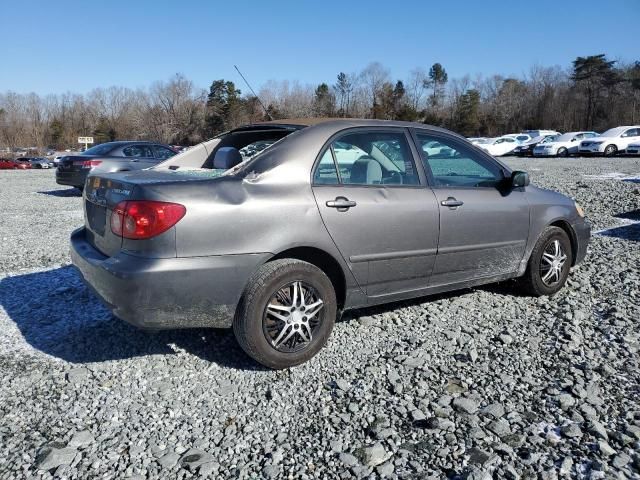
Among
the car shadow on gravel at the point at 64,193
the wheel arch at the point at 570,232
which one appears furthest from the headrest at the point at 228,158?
the car shadow on gravel at the point at 64,193

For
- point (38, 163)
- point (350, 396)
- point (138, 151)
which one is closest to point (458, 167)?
point (350, 396)

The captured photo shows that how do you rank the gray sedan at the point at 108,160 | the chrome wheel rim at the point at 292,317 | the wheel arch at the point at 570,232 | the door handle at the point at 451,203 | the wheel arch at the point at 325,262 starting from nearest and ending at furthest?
the chrome wheel rim at the point at 292,317 < the wheel arch at the point at 325,262 < the door handle at the point at 451,203 < the wheel arch at the point at 570,232 < the gray sedan at the point at 108,160

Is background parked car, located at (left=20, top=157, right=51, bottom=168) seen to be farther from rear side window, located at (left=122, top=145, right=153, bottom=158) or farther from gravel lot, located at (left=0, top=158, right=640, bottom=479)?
gravel lot, located at (left=0, top=158, right=640, bottom=479)

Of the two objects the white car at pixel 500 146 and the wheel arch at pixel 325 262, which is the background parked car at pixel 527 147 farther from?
the wheel arch at pixel 325 262

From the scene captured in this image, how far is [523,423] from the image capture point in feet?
9.16

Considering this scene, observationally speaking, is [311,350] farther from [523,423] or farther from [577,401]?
[577,401]

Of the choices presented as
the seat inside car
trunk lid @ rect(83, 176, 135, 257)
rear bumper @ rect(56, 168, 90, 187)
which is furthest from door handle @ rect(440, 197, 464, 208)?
rear bumper @ rect(56, 168, 90, 187)

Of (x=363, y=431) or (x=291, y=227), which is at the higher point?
(x=291, y=227)

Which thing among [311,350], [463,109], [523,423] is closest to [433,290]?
[311,350]

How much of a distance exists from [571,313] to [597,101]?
7506 cm

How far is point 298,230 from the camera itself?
132 inches

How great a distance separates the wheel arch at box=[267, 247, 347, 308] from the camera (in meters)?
3.47

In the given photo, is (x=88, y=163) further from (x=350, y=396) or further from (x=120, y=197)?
(x=350, y=396)

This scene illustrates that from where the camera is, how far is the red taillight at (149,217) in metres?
3.04
